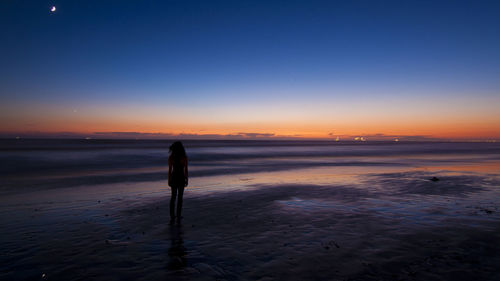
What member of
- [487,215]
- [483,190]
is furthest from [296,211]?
[483,190]

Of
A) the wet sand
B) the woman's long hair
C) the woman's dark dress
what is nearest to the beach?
the wet sand

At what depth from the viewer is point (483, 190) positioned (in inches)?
642

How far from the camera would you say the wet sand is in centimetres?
625

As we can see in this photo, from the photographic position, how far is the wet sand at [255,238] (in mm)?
6246

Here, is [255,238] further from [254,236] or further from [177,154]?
[177,154]

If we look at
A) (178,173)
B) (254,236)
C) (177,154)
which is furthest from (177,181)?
(254,236)

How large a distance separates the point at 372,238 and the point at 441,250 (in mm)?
1648

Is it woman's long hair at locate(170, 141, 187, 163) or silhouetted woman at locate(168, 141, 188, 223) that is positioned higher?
woman's long hair at locate(170, 141, 187, 163)

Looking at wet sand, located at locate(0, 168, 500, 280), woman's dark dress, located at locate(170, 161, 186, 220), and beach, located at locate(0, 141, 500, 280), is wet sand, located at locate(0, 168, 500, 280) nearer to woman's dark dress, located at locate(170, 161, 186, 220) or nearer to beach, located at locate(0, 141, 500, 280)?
beach, located at locate(0, 141, 500, 280)

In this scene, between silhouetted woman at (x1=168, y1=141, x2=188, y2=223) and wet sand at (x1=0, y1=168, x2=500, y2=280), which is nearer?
wet sand at (x1=0, y1=168, x2=500, y2=280)

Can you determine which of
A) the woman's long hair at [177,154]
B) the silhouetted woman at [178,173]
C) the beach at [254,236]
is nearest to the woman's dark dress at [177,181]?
the silhouetted woman at [178,173]

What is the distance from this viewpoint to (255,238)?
8.39m

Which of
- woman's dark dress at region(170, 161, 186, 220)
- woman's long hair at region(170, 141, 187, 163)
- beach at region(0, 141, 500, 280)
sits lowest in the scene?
beach at region(0, 141, 500, 280)

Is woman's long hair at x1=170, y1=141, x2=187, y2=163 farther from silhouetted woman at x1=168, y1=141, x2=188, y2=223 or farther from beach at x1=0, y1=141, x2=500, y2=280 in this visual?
beach at x1=0, y1=141, x2=500, y2=280
